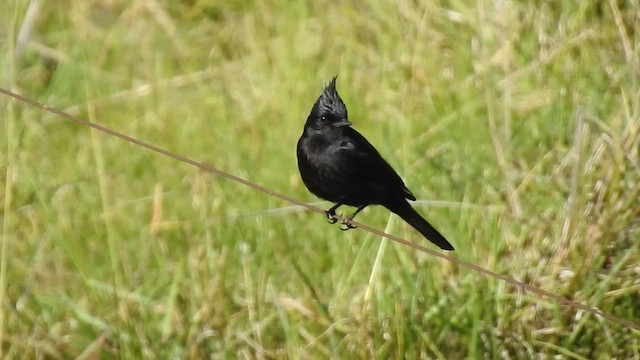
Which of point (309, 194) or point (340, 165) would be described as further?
point (309, 194)

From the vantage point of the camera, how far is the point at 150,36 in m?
5.68

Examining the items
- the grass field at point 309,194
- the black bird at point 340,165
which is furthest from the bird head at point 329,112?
the grass field at point 309,194

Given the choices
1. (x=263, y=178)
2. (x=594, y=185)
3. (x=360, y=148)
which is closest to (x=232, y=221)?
(x=263, y=178)

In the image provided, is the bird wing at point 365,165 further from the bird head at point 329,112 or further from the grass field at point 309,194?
the grass field at point 309,194

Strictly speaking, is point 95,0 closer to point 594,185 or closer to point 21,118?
point 21,118

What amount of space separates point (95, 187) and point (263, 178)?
712mm

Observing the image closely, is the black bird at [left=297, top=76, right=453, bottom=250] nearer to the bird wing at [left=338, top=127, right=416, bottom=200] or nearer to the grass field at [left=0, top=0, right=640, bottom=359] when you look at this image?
the bird wing at [left=338, top=127, right=416, bottom=200]

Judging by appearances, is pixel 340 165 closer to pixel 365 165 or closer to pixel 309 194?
pixel 365 165

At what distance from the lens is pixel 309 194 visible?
13.4ft

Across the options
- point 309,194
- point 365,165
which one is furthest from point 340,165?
point 309,194

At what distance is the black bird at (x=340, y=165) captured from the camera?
231 cm

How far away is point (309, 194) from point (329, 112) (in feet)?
5.50

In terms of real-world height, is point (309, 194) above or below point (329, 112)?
below

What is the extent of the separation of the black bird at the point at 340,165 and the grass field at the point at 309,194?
0.36 meters
